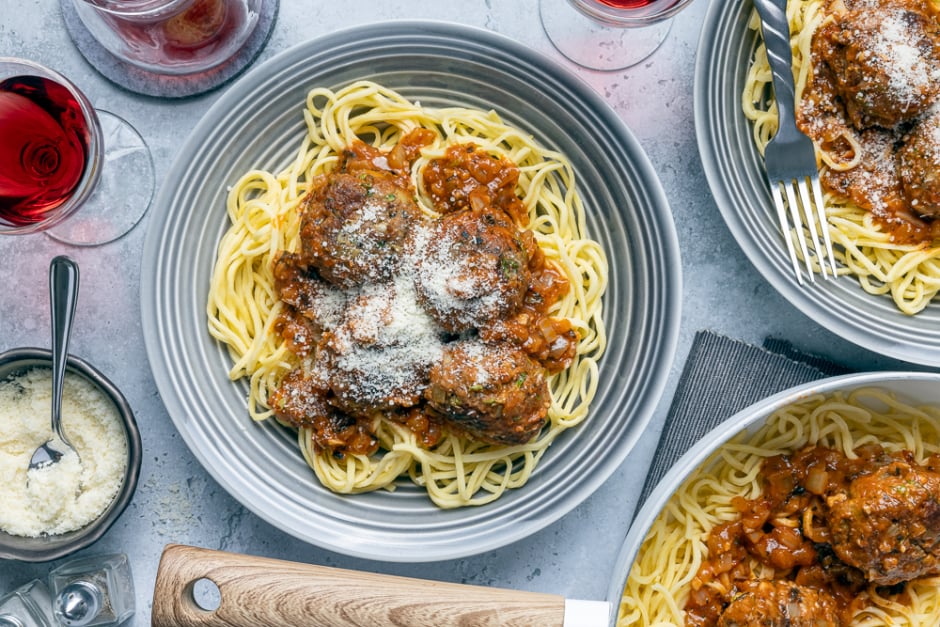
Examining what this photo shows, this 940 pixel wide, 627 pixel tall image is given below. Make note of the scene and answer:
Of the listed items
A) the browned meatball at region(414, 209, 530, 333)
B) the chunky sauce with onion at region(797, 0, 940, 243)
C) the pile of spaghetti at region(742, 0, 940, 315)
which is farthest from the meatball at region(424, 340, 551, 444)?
the chunky sauce with onion at region(797, 0, 940, 243)

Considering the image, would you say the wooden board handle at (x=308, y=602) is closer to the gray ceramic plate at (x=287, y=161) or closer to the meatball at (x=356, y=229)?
the gray ceramic plate at (x=287, y=161)

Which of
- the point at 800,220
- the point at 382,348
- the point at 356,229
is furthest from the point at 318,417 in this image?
the point at 800,220

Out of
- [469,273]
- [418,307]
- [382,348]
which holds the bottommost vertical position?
[382,348]

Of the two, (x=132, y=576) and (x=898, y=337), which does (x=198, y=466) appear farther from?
(x=898, y=337)

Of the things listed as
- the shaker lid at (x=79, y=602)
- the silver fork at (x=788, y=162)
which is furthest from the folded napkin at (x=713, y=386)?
the shaker lid at (x=79, y=602)

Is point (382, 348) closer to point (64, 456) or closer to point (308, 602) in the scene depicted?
point (308, 602)

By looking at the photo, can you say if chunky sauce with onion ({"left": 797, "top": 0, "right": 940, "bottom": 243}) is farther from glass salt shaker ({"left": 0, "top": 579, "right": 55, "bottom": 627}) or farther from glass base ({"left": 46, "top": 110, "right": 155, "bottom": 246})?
glass salt shaker ({"left": 0, "top": 579, "right": 55, "bottom": 627})
